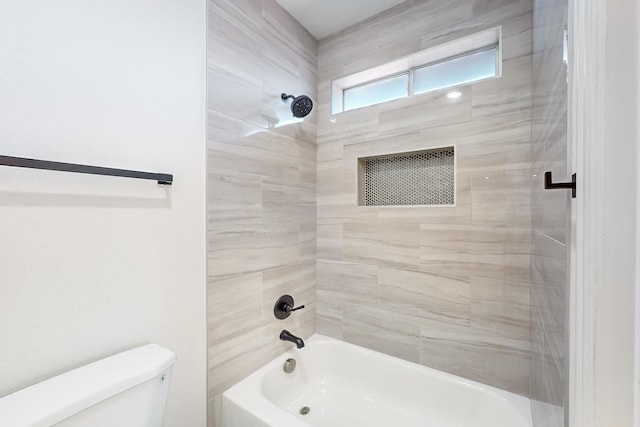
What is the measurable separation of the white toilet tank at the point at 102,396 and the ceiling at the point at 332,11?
1987mm

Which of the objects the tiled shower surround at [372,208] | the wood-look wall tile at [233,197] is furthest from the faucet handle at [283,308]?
the wood-look wall tile at [233,197]

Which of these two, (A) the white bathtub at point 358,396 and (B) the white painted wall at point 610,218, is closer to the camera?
(B) the white painted wall at point 610,218

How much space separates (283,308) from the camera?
1.65 metres

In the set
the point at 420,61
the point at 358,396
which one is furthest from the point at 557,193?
the point at 358,396

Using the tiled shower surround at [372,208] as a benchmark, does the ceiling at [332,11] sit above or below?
above

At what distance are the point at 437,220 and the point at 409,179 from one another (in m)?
0.32

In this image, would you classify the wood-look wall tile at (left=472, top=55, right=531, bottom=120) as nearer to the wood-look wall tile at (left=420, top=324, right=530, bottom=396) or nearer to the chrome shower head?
the chrome shower head

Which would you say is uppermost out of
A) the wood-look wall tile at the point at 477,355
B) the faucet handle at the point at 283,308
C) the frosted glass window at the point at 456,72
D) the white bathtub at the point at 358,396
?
the frosted glass window at the point at 456,72

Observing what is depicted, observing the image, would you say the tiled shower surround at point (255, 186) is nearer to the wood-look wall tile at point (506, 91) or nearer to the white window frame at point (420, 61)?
the white window frame at point (420, 61)

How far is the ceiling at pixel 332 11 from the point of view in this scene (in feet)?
5.34

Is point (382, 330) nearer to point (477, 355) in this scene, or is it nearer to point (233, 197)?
point (477, 355)

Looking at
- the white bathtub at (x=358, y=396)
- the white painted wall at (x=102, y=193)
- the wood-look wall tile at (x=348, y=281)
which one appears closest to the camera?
the white painted wall at (x=102, y=193)

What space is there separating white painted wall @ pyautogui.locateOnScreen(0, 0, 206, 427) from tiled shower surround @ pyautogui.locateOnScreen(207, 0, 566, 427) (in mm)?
121

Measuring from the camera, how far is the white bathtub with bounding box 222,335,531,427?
4.08ft
